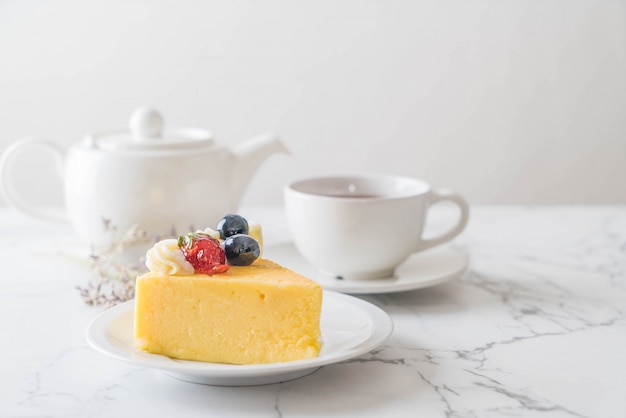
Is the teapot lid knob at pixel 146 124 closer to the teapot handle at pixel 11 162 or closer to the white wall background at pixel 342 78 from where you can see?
the teapot handle at pixel 11 162

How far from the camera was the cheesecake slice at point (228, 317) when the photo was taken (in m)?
0.88

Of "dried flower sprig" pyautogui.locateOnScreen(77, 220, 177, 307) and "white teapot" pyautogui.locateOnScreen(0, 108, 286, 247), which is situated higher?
"white teapot" pyautogui.locateOnScreen(0, 108, 286, 247)

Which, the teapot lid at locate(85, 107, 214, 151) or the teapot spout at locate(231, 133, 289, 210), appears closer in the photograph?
the teapot lid at locate(85, 107, 214, 151)

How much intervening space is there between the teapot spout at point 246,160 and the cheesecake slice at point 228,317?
55cm

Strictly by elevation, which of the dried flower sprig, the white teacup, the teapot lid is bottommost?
the dried flower sprig

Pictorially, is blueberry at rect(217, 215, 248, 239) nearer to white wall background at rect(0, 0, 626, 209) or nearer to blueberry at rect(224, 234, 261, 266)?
blueberry at rect(224, 234, 261, 266)

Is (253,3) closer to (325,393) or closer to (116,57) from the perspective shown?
(116,57)

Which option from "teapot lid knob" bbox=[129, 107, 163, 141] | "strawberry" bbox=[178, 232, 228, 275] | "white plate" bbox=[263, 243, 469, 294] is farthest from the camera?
"teapot lid knob" bbox=[129, 107, 163, 141]

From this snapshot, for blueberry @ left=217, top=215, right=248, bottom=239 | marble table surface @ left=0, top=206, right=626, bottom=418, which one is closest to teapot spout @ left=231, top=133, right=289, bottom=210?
marble table surface @ left=0, top=206, right=626, bottom=418

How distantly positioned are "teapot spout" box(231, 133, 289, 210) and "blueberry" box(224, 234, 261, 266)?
1.64 feet

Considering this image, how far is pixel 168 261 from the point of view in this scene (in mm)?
890

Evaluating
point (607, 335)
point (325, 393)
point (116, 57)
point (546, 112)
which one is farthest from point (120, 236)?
point (546, 112)

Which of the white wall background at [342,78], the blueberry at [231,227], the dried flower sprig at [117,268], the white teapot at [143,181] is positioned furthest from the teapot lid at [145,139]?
the white wall background at [342,78]

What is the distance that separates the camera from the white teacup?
1.15 metres
